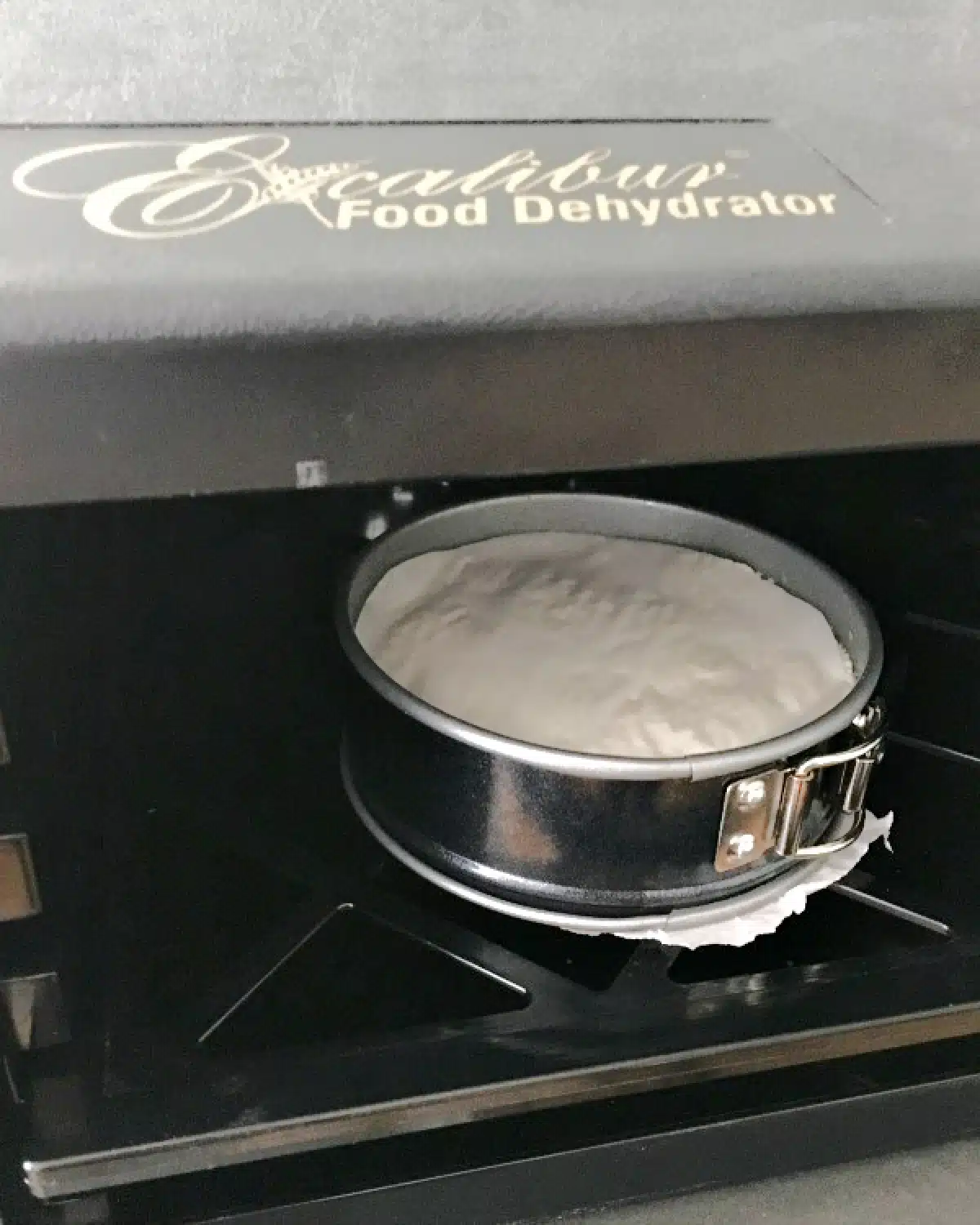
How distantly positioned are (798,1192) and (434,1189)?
16cm

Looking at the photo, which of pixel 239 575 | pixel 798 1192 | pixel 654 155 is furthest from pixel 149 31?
pixel 798 1192

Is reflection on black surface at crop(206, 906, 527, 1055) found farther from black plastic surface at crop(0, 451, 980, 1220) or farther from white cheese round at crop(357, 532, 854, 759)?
white cheese round at crop(357, 532, 854, 759)

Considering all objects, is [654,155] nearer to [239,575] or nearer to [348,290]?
[348,290]

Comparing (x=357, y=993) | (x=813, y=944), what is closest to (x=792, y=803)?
(x=813, y=944)

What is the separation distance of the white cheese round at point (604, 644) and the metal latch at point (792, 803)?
41 mm

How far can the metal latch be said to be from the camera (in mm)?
498

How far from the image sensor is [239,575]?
26.5 inches

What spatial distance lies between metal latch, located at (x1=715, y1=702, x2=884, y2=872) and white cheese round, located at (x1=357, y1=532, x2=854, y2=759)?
41 mm

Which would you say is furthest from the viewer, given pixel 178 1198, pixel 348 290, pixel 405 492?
pixel 405 492

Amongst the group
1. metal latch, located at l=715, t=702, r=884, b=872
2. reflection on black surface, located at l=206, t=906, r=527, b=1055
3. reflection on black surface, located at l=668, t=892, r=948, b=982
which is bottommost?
reflection on black surface, located at l=668, t=892, r=948, b=982

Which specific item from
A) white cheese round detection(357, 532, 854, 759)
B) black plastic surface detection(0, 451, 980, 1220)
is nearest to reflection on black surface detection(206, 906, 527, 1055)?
black plastic surface detection(0, 451, 980, 1220)

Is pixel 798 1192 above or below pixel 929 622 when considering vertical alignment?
below

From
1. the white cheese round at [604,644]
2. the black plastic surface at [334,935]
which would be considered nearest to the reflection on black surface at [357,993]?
the black plastic surface at [334,935]

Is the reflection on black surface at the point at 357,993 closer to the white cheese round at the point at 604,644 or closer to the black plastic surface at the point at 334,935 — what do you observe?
the black plastic surface at the point at 334,935
